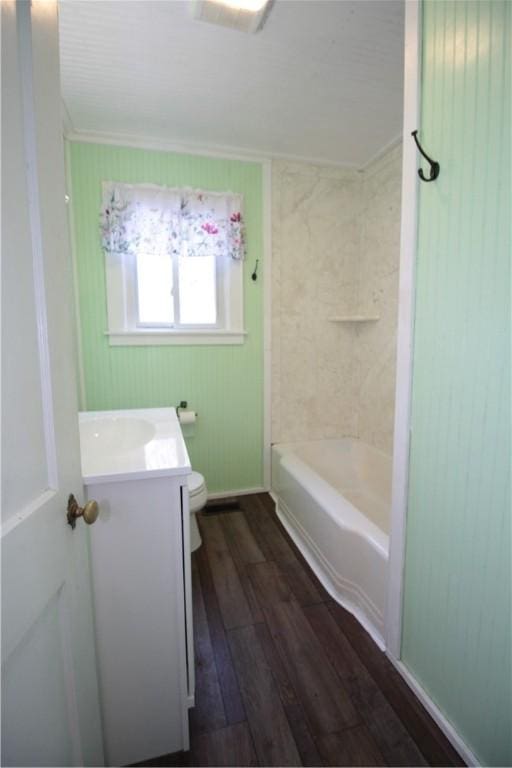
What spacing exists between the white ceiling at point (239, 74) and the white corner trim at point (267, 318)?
271 millimetres

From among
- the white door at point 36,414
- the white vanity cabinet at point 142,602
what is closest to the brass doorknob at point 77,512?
the white door at point 36,414

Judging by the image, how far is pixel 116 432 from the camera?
Result: 174 centimetres

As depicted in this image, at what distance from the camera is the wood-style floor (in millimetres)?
1104

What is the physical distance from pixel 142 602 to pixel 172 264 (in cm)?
209

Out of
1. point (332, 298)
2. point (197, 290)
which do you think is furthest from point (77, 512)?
point (332, 298)

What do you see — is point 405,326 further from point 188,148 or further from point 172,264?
point 188,148

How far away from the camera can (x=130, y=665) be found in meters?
1.04

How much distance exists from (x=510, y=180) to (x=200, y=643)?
1916 millimetres

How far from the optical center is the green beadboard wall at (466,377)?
0.91 m

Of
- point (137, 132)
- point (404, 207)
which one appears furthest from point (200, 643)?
point (137, 132)

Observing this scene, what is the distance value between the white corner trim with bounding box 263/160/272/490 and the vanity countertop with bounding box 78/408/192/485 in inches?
42.5

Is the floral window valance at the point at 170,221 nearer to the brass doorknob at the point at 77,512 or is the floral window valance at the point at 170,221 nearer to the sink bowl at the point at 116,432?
the sink bowl at the point at 116,432

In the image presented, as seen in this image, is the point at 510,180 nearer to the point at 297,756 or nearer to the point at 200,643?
the point at 297,756

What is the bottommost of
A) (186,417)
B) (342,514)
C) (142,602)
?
(342,514)
